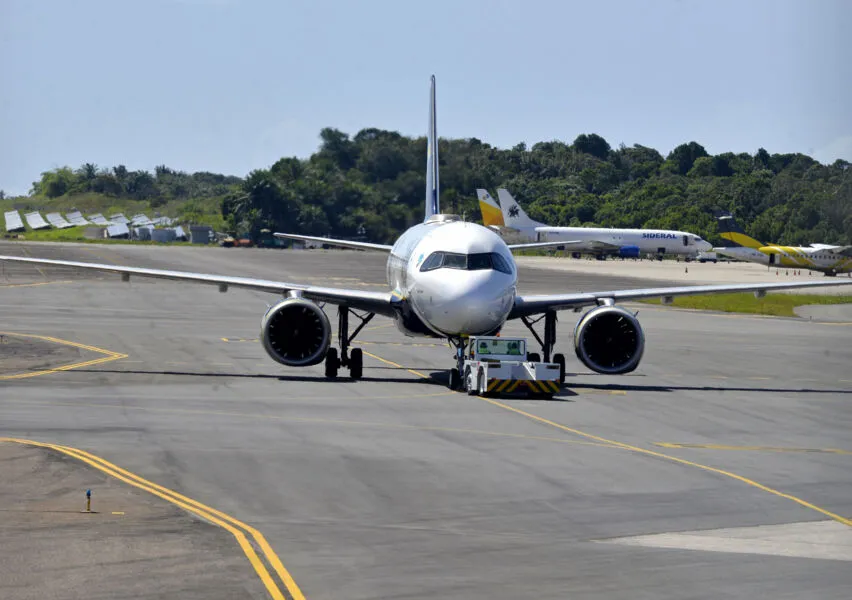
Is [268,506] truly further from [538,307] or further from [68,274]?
[68,274]

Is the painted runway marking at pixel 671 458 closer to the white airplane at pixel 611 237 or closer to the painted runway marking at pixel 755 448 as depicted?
the painted runway marking at pixel 755 448

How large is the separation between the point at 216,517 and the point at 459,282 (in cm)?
1768

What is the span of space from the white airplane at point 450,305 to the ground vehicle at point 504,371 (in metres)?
0.34

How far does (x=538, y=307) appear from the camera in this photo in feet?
135

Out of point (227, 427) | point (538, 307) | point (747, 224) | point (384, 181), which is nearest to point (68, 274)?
point (384, 181)

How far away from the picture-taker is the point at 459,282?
1448 inches

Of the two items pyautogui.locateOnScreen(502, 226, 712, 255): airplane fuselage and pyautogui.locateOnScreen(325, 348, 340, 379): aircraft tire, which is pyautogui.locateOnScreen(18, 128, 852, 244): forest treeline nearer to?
pyautogui.locateOnScreen(502, 226, 712, 255): airplane fuselage

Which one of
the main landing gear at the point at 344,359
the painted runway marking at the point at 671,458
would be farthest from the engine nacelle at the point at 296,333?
the painted runway marking at the point at 671,458

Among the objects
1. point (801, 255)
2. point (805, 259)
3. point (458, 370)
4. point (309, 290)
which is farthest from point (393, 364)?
point (801, 255)

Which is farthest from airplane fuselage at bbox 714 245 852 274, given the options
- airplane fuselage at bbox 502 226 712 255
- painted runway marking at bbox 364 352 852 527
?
painted runway marking at bbox 364 352 852 527

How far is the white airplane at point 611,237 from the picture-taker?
527 feet

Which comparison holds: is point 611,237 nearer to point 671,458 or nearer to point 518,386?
point 518,386

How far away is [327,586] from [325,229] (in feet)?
545

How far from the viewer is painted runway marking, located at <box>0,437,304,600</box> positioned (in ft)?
53.8
